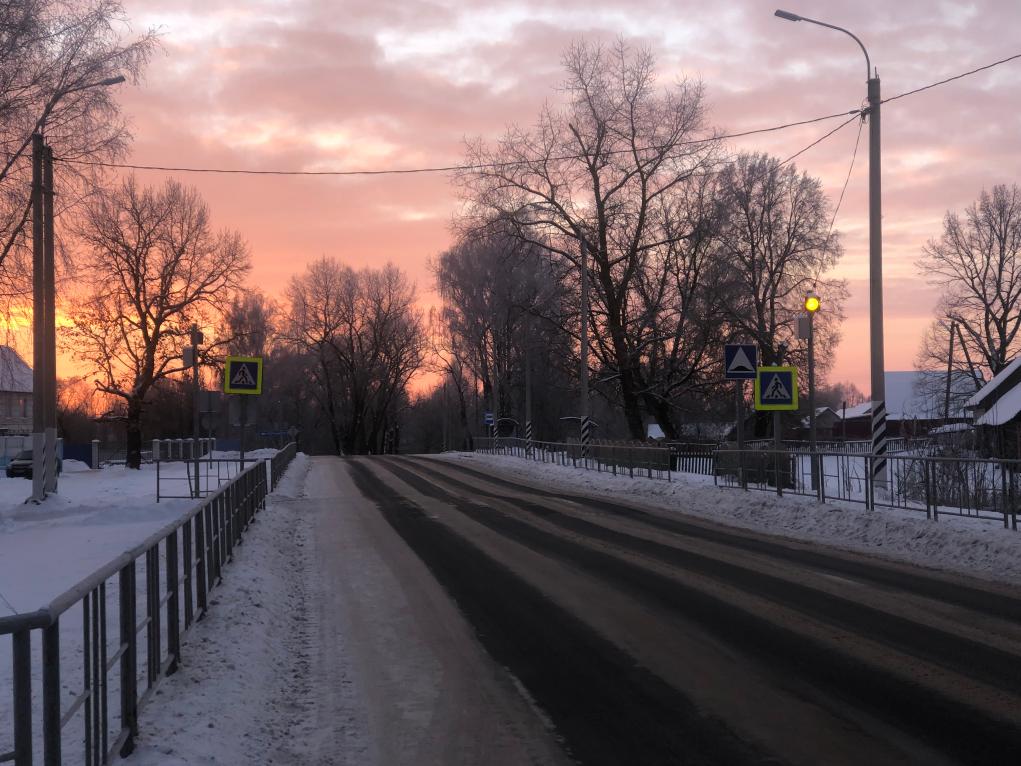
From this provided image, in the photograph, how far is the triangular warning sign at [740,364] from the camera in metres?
19.9

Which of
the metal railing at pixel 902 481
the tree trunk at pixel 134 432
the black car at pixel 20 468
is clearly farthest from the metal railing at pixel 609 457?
the black car at pixel 20 468

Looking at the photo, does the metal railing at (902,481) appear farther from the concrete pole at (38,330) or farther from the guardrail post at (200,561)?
the concrete pole at (38,330)

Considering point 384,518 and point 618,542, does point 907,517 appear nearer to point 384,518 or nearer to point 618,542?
point 618,542

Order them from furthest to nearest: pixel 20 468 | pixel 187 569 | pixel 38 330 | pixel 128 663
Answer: pixel 20 468, pixel 38 330, pixel 187 569, pixel 128 663

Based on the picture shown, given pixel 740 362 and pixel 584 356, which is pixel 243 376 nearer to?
pixel 740 362

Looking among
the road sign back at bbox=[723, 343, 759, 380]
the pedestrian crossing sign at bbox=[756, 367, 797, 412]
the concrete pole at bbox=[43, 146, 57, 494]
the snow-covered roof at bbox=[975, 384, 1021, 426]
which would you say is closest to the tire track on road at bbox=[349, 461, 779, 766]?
the pedestrian crossing sign at bbox=[756, 367, 797, 412]

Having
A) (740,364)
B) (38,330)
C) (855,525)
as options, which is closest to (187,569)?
(855,525)

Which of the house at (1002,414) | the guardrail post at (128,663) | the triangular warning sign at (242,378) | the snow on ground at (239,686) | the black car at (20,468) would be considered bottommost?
the black car at (20,468)

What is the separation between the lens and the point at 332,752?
5469mm

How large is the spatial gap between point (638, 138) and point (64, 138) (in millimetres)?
23254

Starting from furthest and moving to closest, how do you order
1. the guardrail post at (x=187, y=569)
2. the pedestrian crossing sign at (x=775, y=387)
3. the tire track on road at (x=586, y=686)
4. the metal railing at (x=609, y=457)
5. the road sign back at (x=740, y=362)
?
the metal railing at (x=609, y=457) < the road sign back at (x=740, y=362) < the pedestrian crossing sign at (x=775, y=387) < the guardrail post at (x=187, y=569) < the tire track on road at (x=586, y=686)

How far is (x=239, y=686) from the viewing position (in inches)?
253

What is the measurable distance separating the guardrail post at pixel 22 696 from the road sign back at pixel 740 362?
17274 millimetres

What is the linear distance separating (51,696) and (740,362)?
57.4ft
